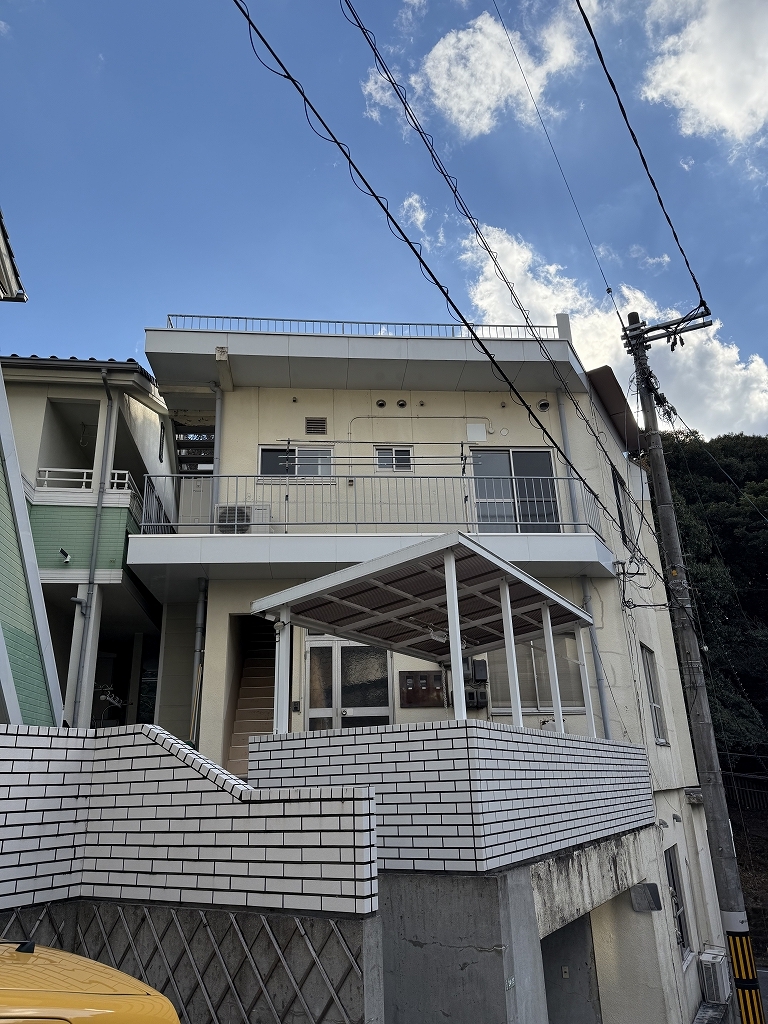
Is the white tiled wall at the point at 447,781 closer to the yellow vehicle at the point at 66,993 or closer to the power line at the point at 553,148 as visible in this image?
the yellow vehicle at the point at 66,993

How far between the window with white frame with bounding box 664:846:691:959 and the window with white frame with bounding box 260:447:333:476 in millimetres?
8425

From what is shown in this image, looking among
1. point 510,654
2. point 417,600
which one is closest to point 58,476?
point 417,600

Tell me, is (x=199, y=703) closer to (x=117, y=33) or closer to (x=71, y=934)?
(x=71, y=934)

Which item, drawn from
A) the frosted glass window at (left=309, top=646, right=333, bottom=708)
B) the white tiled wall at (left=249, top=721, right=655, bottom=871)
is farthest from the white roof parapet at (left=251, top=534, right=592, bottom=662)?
the frosted glass window at (left=309, top=646, right=333, bottom=708)

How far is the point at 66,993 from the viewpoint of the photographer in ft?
7.97

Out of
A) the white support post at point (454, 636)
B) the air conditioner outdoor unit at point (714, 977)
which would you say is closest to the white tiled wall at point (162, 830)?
the white support post at point (454, 636)

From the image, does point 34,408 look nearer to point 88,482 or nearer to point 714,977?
point 88,482

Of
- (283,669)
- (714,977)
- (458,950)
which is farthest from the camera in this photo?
(714,977)

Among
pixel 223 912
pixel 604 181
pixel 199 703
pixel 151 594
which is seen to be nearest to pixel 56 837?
pixel 223 912

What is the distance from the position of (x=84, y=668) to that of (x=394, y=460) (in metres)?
5.85

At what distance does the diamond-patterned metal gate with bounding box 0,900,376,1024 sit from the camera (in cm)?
367

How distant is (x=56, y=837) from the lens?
4652 millimetres

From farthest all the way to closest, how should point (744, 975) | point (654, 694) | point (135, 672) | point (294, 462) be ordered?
point (135, 672)
point (654, 694)
point (294, 462)
point (744, 975)

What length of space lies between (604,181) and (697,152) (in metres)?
2.77
